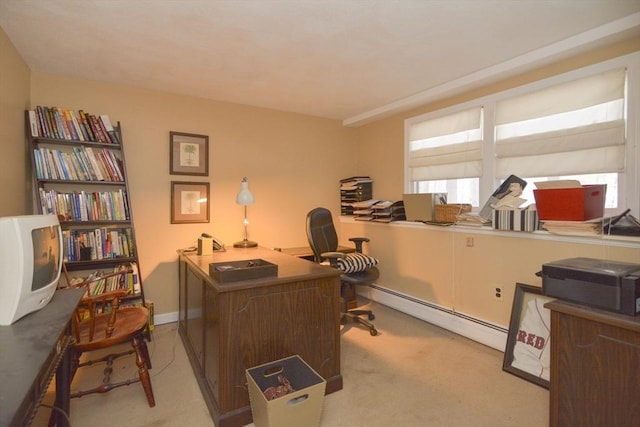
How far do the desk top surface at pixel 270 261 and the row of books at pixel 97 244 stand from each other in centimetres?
56

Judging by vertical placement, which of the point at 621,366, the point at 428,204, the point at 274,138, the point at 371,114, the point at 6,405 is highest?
the point at 371,114

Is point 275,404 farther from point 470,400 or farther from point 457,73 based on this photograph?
point 457,73

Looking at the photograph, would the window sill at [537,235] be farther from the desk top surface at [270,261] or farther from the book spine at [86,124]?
the book spine at [86,124]

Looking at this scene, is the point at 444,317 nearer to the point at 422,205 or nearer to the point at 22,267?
the point at 422,205

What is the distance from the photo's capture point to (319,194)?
13.7ft

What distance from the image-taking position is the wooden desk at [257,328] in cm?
171

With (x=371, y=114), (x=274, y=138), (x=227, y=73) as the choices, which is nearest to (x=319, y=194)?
(x=274, y=138)

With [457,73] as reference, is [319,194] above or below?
below

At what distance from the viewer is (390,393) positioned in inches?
81.2

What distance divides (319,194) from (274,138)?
2.98ft

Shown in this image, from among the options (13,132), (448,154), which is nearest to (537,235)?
(448,154)

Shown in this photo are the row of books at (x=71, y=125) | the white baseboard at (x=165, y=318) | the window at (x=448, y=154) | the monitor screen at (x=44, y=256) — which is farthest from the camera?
the white baseboard at (x=165, y=318)

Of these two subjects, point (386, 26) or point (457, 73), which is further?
point (457, 73)

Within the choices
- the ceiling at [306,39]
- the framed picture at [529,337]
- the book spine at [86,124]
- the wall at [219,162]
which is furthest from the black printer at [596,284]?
the book spine at [86,124]
